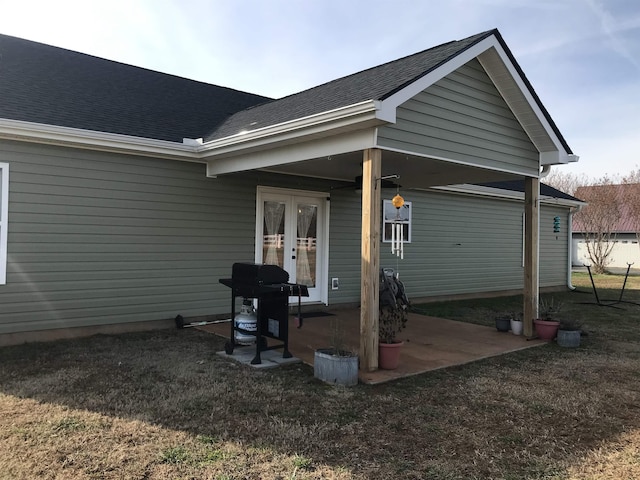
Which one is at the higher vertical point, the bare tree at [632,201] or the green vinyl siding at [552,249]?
the bare tree at [632,201]

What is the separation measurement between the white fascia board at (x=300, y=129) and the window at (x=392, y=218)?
4289 millimetres

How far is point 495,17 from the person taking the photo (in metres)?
8.15

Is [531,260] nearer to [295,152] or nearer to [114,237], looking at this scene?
[295,152]

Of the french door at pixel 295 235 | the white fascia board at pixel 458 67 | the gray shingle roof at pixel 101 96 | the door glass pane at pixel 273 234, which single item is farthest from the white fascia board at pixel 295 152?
the door glass pane at pixel 273 234

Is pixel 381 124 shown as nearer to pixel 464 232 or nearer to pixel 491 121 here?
pixel 491 121

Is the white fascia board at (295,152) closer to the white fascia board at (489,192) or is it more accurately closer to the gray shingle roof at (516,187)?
the white fascia board at (489,192)

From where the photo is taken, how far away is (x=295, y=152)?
5.76 m

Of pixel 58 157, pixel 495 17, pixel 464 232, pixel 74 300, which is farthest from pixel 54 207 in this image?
pixel 464 232

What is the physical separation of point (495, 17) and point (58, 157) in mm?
7267

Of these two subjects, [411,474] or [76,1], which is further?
[76,1]

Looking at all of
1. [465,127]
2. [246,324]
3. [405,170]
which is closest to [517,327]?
[405,170]

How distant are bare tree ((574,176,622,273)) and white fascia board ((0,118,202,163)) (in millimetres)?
22748

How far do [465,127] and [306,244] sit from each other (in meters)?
3.82

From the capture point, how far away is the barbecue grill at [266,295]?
5109 millimetres
